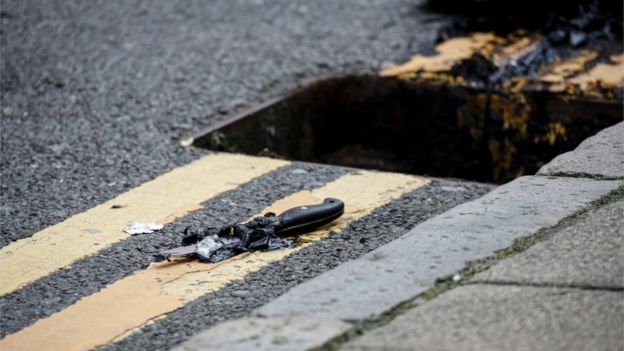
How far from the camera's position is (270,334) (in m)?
2.33

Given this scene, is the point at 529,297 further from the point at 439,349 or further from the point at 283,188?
the point at 283,188

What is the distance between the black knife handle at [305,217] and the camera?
3395 mm

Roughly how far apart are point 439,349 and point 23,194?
2.06 m

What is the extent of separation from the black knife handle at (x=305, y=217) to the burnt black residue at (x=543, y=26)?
1749mm

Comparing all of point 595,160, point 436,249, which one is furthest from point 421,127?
point 436,249

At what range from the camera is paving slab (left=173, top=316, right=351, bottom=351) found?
227 centimetres

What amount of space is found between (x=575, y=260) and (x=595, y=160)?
0.92m

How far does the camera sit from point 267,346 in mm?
2262

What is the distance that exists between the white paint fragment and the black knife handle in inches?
15.9

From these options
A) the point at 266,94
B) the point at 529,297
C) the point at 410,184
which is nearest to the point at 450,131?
the point at 266,94

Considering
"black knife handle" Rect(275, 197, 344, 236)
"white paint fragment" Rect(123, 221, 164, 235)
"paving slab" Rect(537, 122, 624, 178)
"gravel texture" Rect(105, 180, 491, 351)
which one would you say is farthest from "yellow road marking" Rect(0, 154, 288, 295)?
"paving slab" Rect(537, 122, 624, 178)

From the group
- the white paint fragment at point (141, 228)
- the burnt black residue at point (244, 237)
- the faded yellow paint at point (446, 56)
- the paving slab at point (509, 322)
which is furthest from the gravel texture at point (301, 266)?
the faded yellow paint at point (446, 56)

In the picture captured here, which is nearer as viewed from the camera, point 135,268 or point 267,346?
point 267,346

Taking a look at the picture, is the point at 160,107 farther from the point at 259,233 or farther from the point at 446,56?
the point at 259,233
